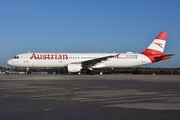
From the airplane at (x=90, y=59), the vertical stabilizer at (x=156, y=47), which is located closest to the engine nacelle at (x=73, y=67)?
the airplane at (x=90, y=59)

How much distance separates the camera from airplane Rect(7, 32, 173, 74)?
37875 mm

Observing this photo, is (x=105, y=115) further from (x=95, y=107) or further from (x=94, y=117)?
(x=95, y=107)

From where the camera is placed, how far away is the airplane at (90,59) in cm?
3788

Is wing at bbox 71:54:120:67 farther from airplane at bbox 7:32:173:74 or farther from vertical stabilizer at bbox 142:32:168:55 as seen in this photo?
vertical stabilizer at bbox 142:32:168:55

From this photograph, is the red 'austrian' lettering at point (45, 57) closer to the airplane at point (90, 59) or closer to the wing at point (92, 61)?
the airplane at point (90, 59)

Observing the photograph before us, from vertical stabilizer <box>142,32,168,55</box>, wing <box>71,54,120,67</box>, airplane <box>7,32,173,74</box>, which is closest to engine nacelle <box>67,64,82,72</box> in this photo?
airplane <box>7,32,173,74</box>

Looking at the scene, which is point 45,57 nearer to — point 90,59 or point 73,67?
point 73,67

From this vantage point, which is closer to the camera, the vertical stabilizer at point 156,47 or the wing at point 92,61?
the wing at point 92,61

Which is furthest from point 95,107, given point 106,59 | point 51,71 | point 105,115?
point 51,71

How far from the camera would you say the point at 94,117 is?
6.23 meters

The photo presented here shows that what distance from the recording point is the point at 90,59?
130 feet

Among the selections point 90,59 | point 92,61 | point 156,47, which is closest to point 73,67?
point 92,61

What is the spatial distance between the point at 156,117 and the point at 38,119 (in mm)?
2633

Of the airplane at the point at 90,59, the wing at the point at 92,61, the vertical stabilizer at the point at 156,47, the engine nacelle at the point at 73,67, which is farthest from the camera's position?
the vertical stabilizer at the point at 156,47
